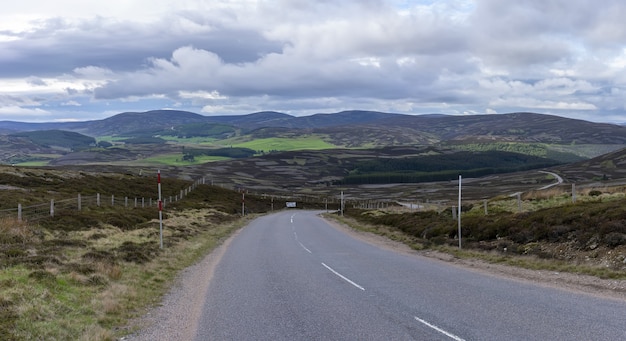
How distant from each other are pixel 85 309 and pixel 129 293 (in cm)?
213

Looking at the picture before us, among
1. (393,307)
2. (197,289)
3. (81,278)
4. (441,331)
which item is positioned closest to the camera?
(441,331)

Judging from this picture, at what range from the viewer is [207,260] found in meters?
21.5

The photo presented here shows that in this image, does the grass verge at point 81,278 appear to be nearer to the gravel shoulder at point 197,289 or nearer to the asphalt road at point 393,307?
the gravel shoulder at point 197,289

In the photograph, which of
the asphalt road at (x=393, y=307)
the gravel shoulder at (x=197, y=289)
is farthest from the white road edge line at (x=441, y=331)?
the gravel shoulder at (x=197, y=289)

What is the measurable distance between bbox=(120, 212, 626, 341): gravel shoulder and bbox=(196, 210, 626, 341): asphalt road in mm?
352

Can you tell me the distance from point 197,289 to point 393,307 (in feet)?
19.8

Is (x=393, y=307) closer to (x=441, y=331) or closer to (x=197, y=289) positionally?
(x=441, y=331)

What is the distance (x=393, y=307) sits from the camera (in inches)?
433

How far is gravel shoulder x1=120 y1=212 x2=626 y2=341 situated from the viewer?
9656mm

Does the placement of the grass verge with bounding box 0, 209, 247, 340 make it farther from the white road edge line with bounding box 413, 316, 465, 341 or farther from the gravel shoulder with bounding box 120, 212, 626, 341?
the white road edge line with bounding box 413, 316, 465, 341

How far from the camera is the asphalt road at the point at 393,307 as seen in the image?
8852 mm

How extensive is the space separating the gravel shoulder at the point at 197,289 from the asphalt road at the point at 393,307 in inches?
13.8

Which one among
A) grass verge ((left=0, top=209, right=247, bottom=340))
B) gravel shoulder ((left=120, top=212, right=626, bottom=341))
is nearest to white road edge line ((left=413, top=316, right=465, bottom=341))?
gravel shoulder ((left=120, top=212, right=626, bottom=341))

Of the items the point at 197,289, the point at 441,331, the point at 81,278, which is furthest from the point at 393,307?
the point at 81,278
